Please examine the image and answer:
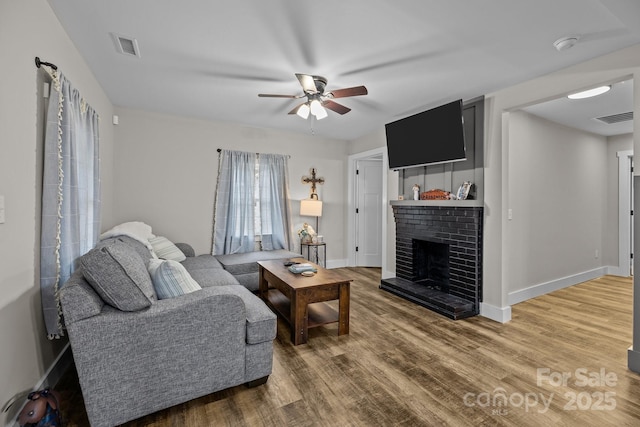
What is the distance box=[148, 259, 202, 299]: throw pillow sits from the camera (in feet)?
6.28

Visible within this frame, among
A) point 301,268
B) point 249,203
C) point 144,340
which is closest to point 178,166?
point 249,203

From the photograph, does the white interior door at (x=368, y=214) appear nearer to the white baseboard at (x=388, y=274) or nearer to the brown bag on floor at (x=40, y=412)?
the white baseboard at (x=388, y=274)

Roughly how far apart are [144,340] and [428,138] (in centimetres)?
350

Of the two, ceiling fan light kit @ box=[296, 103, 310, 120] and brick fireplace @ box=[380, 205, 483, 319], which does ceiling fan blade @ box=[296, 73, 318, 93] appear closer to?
ceiling fan light kit @ box=[296, 103, 310, 120]

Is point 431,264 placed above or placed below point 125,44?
below

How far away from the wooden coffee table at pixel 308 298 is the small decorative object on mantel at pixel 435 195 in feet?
5.92

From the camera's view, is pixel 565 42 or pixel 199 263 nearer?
pixel 565 42

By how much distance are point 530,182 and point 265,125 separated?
3949 mm

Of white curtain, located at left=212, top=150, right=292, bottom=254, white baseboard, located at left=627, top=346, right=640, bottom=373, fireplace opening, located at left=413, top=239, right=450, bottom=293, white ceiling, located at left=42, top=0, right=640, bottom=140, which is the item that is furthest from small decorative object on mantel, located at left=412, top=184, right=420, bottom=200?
white baseboard, located at left=627, top=346, right=640, bottom=373

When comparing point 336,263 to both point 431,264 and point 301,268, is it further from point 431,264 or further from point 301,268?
point 301,268

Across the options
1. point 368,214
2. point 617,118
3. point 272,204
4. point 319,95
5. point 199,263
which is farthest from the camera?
point 368,214

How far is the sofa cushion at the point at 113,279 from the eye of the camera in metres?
1.56

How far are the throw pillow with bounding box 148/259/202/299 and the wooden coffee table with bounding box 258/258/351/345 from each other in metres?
0.92

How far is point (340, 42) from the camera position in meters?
2.25
